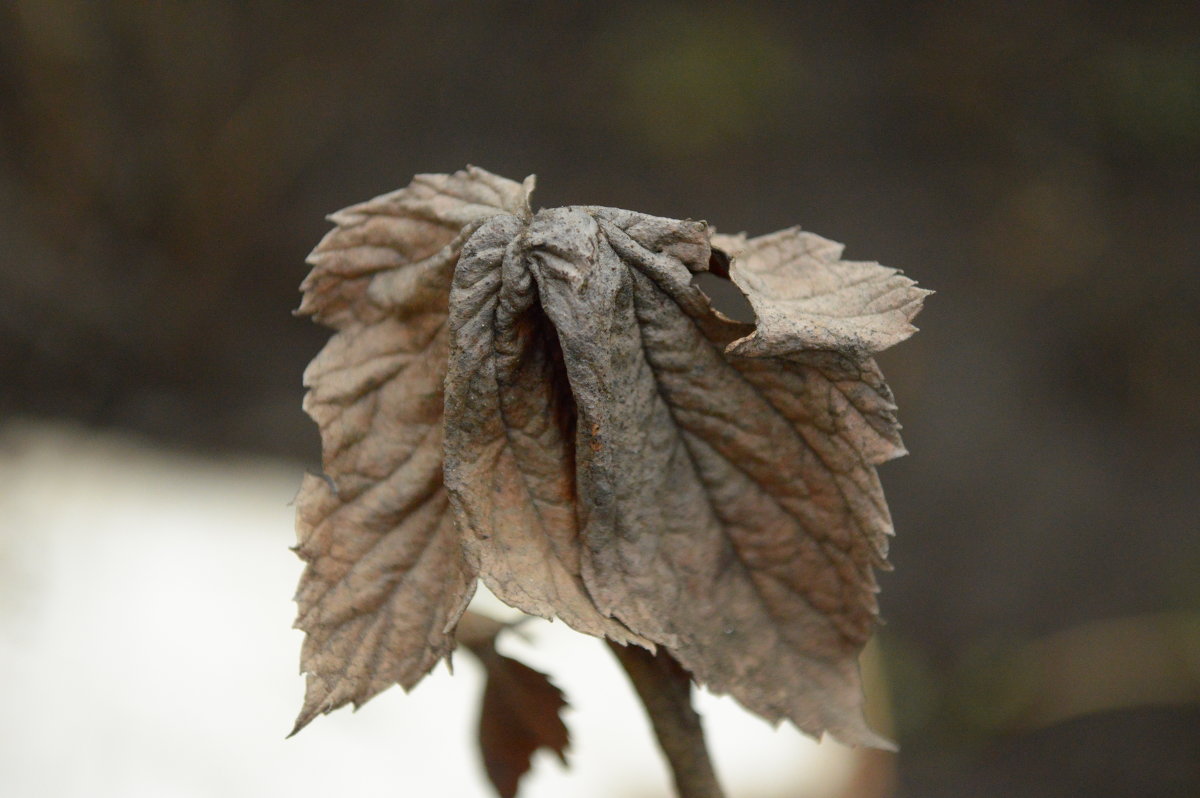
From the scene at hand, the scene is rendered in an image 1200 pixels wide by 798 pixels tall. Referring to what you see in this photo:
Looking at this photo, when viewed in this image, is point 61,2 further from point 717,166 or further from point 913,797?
point 913,797

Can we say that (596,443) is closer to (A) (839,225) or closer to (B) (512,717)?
(B) (512,717)

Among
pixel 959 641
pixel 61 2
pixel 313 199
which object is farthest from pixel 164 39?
pixel 959 641

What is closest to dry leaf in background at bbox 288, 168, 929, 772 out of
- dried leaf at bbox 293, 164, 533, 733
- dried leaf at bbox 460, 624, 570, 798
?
dried leaf at bbox 293, 164, 533, 733

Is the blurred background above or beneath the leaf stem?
above

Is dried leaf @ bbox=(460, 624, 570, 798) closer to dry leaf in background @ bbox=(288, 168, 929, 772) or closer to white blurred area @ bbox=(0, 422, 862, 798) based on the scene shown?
dry leaf in background @ bbox=(288, 168, 929, 772)

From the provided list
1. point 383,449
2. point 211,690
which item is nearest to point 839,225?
point 211,690

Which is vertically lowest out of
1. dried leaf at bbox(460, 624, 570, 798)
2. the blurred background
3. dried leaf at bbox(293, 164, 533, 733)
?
dried leaf at bbox(460, 624, 570, 798)

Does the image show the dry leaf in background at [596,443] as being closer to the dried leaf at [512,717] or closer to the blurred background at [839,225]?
the dried leaf at [512,717]

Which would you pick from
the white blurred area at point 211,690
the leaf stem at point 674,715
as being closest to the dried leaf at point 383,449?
the leaf stem at point 674,715
